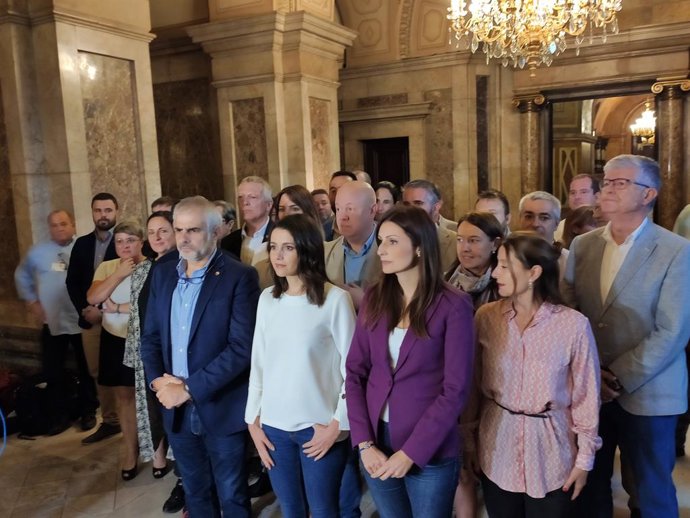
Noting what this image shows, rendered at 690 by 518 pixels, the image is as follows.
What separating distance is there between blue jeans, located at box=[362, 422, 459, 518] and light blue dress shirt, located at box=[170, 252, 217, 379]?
3.24 feet

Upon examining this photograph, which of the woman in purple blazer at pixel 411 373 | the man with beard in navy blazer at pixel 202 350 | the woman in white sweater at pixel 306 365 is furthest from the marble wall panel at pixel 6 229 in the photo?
the woman in purple blazer at pixel 411 373

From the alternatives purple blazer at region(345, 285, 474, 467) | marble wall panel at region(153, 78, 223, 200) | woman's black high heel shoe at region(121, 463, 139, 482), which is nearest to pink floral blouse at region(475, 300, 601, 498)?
purple blazer at region(345, 285, 474, 467)

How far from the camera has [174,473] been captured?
3479 mm

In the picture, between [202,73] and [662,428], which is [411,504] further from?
[202,73]

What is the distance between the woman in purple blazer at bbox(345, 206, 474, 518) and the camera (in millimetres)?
1860

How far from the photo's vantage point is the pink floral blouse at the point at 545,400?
1.94 meters

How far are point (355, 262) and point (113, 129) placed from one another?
125 inches

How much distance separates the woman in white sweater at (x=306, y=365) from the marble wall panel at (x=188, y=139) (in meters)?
5.59

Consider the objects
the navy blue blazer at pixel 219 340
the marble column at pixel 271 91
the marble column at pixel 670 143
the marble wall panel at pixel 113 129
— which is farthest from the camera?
A: the marble column at pixel 670 143

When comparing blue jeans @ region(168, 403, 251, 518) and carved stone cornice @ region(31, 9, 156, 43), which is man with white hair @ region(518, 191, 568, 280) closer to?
blue jeans @ region(168, 403, 251, 518)

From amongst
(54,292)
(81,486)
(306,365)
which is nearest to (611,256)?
(306,365)

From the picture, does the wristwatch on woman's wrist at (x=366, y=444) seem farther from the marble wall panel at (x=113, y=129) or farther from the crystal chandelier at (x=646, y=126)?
the crystal chandelier at (x=646, y=126)

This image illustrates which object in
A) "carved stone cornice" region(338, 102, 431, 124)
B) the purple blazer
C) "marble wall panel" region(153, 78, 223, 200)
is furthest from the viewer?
"carved stone cornice" region(338, 102, 431, 124)

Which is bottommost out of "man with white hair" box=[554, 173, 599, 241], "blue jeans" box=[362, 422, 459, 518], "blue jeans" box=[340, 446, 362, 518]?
"blue jeans" box=[340, 446, 362, 518]
